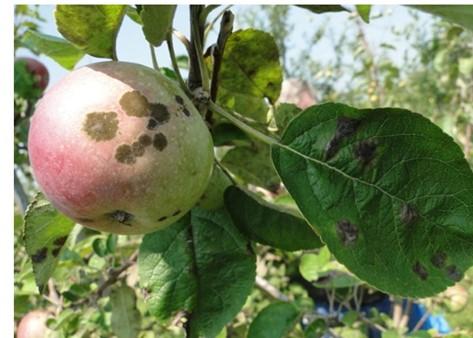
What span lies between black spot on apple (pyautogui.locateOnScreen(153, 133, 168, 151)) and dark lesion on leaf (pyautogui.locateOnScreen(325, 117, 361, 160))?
20 centimetres

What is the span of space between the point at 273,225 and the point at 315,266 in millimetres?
788

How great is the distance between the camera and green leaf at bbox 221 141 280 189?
1158mm

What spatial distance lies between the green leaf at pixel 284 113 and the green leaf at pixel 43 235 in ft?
1.20

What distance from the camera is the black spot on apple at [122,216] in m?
0.70

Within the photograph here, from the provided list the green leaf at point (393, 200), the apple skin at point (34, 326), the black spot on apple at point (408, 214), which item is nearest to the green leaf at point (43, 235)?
the green leaf at point (393, 200)

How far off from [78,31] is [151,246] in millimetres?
327

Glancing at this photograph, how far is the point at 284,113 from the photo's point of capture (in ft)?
3.35

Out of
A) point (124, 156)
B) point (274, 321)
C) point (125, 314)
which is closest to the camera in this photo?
point (124, 156)

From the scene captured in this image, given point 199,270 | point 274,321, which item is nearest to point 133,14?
point 199,270

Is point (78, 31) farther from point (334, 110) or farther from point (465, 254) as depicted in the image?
point (465, 254)

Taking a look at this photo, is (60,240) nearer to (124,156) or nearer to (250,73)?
(124,156)

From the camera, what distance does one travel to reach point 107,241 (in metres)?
1.32

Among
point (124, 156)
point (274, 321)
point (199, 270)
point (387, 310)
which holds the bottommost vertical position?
point (387, 310)

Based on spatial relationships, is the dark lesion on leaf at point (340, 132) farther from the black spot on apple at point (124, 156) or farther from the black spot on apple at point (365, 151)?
the black spot on apple at point (124, 156)
